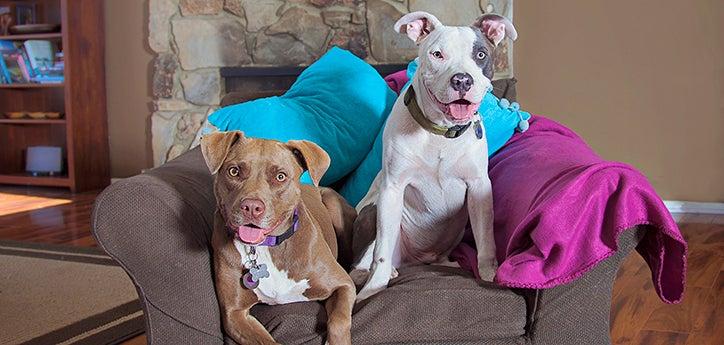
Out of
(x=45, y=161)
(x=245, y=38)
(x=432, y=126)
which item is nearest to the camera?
(x=432, y=126)

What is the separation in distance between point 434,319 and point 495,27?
784 millimetres

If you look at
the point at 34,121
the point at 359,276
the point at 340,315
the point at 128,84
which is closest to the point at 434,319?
the point at 340,315

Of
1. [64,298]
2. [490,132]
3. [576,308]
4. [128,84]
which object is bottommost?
[64,298]

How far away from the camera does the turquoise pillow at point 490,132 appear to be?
7.61ft

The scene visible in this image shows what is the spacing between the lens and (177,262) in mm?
1686

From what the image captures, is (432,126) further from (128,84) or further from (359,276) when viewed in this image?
(128,84)

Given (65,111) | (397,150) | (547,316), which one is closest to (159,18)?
(65,111)

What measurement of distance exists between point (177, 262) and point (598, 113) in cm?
350

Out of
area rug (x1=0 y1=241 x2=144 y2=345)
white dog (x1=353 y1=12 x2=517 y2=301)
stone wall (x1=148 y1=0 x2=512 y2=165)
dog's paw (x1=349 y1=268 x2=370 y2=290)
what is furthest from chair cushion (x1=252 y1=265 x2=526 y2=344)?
stone wall (x1=148 y1=0 x2=512 y2=165)

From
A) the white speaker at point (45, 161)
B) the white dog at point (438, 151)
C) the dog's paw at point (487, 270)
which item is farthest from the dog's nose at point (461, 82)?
the white speaker at point (45, 161)

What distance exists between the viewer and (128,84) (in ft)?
19.1

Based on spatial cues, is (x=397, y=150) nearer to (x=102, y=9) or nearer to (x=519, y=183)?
(x=519, y=183)

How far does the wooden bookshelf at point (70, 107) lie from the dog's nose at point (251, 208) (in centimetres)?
450

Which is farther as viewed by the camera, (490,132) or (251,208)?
(490,132)
